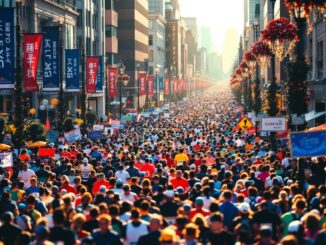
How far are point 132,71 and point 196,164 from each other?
10908 cm

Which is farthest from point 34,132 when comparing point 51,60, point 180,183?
point 180,183

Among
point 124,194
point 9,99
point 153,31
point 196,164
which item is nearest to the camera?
point 124,194

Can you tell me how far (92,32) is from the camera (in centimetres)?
9856

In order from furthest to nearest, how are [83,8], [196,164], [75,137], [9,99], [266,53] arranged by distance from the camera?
[83,8]
[9,99]
[266,53]
[75,137]
[196,164]

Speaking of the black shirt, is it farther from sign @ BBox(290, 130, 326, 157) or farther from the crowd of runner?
sign @ BBox(290, 130, 326, 157)

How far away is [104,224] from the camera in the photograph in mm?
12094

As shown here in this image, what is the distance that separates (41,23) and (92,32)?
91.9 ft

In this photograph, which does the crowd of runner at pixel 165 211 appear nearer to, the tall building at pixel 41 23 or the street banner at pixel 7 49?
the street banner at pixel 7 49

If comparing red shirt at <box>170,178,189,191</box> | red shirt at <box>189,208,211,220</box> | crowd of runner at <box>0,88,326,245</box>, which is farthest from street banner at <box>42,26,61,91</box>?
red shirt at <box>189,208,211,220</box>

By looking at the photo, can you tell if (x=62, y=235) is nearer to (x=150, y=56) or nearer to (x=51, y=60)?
(x=51, y=60)

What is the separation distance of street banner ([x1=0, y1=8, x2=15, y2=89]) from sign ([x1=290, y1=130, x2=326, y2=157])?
1793cm

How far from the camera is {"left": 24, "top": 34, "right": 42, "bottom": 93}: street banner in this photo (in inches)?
1624

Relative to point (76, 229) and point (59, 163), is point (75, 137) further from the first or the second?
point (76, 229)

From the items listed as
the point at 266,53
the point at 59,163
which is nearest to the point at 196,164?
the point at 59,163
